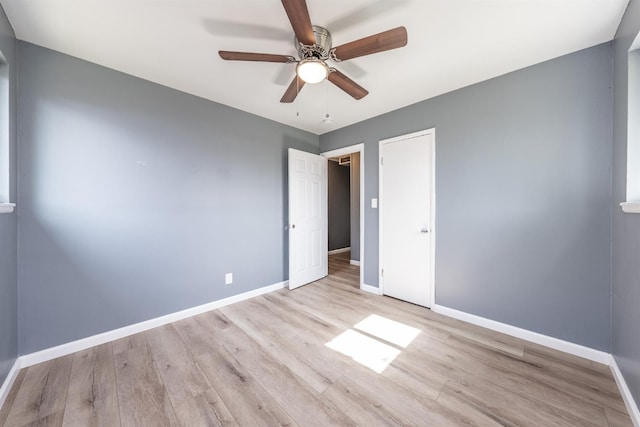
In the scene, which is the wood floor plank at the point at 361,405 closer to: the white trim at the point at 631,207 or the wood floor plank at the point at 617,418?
the wood floor plank at the point at 617,418

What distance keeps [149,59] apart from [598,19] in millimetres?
3323

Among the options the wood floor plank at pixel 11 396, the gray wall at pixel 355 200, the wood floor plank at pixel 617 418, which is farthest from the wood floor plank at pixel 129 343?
the gray wall at pixel 355 200

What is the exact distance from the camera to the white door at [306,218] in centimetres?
335

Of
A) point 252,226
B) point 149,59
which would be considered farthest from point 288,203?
point 149,59

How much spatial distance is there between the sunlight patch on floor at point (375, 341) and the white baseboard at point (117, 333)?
1468mm

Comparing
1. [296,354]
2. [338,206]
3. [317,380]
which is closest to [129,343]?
[296,354]

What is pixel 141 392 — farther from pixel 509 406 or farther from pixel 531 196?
pixel 531 196

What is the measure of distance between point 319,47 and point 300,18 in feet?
1.08

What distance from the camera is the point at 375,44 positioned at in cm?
142

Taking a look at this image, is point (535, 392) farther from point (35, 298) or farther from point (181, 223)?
point (35, 298)

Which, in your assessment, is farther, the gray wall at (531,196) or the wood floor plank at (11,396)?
the gray wall at (531,196)

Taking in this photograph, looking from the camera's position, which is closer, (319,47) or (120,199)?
(319,47)

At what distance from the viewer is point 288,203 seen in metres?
3.39

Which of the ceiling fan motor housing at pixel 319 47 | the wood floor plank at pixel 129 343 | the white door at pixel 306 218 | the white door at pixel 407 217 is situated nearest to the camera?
the ceiling fan motor housing at pixel 319 47
